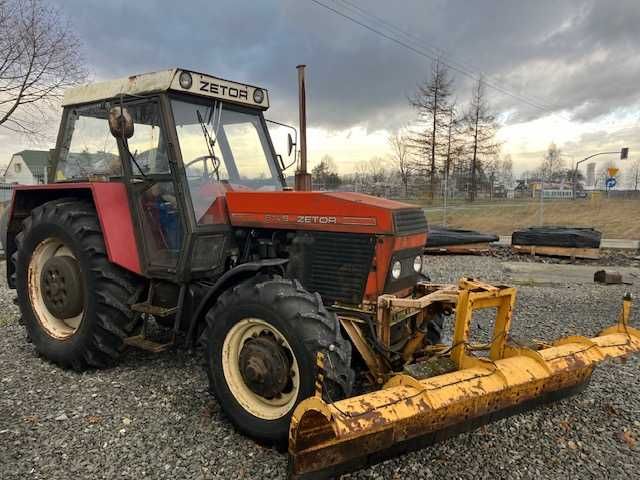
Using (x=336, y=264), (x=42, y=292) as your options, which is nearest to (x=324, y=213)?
(x=336, y=264)

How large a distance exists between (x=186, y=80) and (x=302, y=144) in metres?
1.24

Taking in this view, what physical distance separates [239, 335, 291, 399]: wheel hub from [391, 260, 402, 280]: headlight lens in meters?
1.00

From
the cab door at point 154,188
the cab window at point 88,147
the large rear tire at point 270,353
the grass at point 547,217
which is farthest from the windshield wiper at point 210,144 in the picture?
the grass at point 547,217

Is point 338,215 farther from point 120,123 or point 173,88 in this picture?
point 120,123

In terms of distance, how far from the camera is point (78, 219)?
4230 mm

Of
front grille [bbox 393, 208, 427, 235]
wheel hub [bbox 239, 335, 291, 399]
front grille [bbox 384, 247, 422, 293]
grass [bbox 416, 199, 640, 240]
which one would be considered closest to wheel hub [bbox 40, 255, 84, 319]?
wheel hub [bbox 239, 335, 291, 399]

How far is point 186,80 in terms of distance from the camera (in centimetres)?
397

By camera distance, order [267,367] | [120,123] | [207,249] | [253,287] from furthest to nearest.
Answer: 1. [207,249]
2. [120,123]
3. [253,287]
4. [267,367]

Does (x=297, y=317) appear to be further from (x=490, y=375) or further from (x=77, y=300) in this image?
(x=77, y=300)

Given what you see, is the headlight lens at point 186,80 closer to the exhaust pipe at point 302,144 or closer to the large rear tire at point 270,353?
the exhaust pipe at point 302,144

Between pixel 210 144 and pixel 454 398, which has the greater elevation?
pixel 210 144

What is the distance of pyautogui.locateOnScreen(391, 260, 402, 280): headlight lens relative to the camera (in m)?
3.56

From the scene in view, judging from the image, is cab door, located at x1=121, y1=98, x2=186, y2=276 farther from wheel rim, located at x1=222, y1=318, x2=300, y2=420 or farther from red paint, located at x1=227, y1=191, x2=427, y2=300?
wheel rim, located at x1=222, y1=318, x2=300, y2=420

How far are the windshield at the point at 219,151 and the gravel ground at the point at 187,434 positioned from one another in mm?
1469
